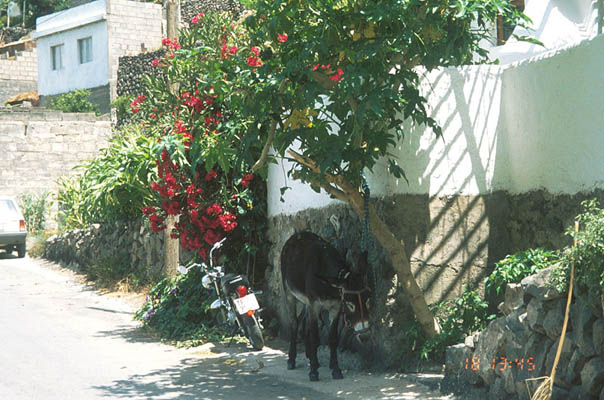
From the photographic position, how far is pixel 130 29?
3859 centimetres

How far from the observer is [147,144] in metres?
15.1

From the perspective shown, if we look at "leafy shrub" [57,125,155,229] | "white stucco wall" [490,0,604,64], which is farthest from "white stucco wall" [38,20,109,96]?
"white stucco wall" [490,0,604,64]

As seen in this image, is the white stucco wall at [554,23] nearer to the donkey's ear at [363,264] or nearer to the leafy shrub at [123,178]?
the donkey's ear at [363,264]

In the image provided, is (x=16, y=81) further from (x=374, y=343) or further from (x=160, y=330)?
(x=374, y=343)

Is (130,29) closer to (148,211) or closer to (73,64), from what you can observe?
(73,64)

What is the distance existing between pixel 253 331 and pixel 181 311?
2401mm

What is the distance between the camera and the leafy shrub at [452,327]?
Result: 7805 mm

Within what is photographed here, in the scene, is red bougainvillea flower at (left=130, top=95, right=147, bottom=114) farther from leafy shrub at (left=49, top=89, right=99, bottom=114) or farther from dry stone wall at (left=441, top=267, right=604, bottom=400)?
leafy shrub at (left=49, top=89, right=99, bottom=114)

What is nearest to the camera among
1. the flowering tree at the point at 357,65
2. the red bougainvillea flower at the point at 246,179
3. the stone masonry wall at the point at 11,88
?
the flowering tree at the point at 357,65

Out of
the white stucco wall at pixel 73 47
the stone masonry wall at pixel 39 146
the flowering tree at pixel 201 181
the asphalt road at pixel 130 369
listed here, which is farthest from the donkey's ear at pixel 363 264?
the white stucco wall at pixel 73 47

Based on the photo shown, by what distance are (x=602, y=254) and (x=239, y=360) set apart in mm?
5215

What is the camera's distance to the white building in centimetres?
3794

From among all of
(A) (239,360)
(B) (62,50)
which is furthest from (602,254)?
(B) (62,50)

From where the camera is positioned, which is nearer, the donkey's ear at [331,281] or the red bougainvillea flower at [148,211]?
the donkey's ear at [331,281]
